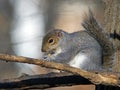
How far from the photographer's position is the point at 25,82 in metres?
2.26

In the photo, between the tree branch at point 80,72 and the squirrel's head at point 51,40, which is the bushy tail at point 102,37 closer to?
the squirrel's head at point 51,40

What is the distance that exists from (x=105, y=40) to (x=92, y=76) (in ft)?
1.52

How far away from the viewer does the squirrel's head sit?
2.52 m

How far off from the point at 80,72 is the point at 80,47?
0.68 meters

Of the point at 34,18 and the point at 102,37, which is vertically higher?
the point at 34,18

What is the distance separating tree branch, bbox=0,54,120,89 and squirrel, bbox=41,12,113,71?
1.35 ft

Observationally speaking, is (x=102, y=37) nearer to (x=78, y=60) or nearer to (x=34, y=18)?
(x=78, y=60)

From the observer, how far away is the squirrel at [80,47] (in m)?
2.43

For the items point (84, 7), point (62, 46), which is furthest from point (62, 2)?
point (62, 46)

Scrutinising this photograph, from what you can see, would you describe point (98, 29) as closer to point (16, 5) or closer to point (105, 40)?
point (105, 40)

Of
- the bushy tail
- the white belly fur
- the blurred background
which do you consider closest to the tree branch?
the bushy tail

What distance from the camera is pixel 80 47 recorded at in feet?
8.58

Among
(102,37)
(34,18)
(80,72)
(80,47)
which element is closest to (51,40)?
(80,47)

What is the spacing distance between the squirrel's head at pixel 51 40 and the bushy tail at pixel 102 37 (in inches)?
7.1
